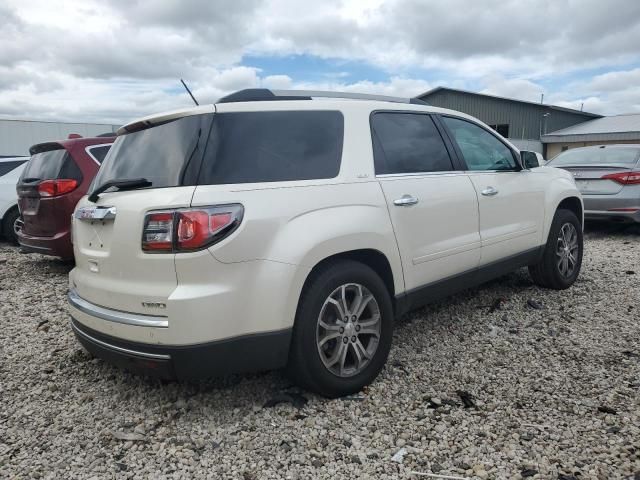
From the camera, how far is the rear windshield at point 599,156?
323 inches

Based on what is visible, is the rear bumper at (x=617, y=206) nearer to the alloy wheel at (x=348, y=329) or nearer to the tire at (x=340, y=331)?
the tire at (x=340, y=331)

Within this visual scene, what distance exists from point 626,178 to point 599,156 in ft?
→ 3.72

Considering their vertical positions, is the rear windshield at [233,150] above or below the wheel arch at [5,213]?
above

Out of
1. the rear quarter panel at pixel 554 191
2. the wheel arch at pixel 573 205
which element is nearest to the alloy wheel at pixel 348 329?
the rear quarter panel at pixel 554 191

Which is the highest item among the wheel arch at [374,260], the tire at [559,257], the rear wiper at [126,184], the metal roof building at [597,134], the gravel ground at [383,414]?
the metal roof building at [597,134]

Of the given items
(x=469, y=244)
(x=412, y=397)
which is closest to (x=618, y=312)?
(x=469, y=244)

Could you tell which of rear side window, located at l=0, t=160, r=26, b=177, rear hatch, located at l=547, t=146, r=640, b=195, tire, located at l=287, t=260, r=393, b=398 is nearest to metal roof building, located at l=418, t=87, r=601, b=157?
rear hatch, located at l=547, t=146, r=640, b=195

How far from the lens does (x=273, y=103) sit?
9.61 ft

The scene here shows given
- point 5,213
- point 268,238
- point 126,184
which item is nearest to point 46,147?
point 5,213

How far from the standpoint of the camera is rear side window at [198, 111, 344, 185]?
2635mm

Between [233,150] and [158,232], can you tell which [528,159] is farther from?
[158,232]

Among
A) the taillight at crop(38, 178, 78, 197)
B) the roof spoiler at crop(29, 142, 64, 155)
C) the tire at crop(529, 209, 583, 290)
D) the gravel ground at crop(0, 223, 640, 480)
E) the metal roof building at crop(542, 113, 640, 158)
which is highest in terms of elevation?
the metal roof building at crop(542, 113, 640, 158)

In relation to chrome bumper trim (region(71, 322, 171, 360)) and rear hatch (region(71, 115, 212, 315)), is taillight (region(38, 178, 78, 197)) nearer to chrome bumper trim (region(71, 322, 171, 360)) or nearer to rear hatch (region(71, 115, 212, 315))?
rear hatch (region(71, 115, 212, 315))

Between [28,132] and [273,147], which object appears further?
[28,132]
